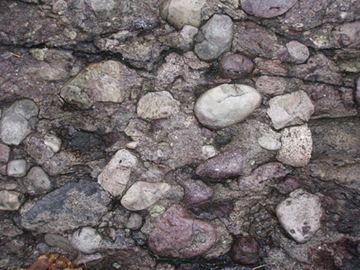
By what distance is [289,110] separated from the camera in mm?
2076

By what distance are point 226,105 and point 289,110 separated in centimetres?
24

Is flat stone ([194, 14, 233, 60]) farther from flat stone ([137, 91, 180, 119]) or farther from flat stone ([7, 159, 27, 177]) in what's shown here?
flat stone ([7, 159, 27, 177])

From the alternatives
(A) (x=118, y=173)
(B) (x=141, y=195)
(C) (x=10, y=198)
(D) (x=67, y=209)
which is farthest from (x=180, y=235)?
(C) (x=10, y=198)

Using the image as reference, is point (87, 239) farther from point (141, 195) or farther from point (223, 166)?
point (223, 166)

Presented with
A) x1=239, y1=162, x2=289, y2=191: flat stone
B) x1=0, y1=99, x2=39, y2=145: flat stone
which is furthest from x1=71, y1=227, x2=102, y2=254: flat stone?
x1=239, y1=162, x2=289, y2=191: flat stone

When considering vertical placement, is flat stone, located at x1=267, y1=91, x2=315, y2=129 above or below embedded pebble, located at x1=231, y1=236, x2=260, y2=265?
above

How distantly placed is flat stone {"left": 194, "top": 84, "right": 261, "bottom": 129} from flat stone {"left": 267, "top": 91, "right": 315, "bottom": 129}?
7 cm

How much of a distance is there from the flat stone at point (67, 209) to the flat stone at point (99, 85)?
1.01 feet

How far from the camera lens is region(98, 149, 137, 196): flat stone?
2.07m

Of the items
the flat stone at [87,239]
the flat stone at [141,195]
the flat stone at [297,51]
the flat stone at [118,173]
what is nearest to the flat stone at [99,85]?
the flat stone at [118,173]

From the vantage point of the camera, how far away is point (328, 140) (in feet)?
6.89

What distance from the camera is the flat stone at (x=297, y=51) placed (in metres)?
2.10

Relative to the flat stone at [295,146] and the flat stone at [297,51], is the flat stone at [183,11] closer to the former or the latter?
the flat stone at [297,51]

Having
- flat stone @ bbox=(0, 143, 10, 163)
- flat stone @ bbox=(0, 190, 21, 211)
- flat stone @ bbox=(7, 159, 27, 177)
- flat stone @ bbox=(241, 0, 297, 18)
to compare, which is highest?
flat stone @ bbox=(241, 0, 297, 18)
